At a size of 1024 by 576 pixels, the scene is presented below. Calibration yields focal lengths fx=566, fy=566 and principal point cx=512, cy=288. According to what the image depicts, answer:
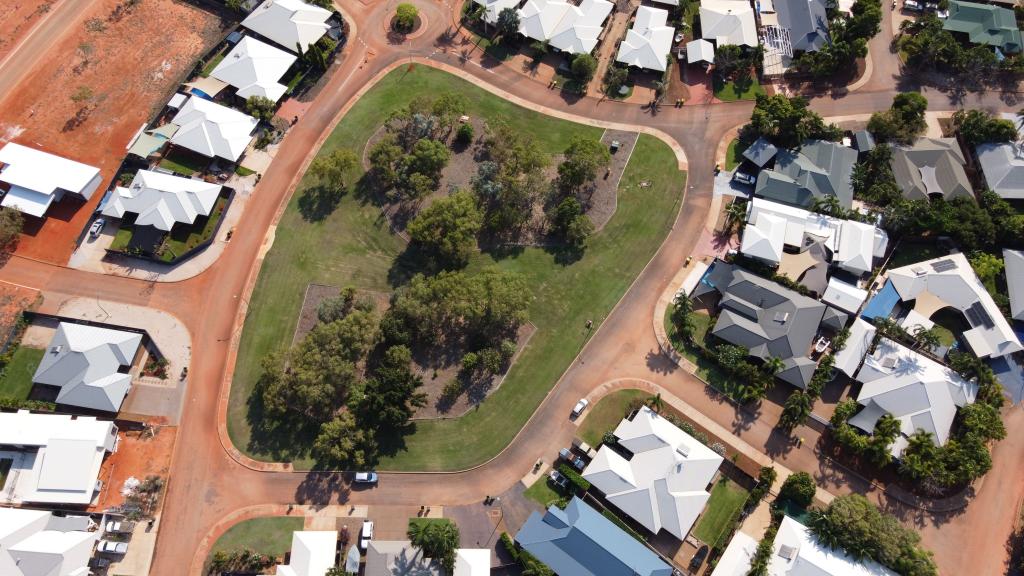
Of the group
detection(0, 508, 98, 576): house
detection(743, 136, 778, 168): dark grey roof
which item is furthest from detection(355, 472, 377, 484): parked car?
detection(743, 136, 778, 168): dark grey roof

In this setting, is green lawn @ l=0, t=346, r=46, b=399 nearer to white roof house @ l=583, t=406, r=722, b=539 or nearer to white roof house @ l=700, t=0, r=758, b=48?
white roof house @ l=583, t=406, r=722, b=539

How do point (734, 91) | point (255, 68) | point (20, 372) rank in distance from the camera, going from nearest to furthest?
1. point (20, 372)
2. point (255, 68)
3. point (734, 91)

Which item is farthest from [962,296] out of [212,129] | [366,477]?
[212,129]

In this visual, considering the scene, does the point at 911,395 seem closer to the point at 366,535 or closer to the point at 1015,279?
the point at 1015,279

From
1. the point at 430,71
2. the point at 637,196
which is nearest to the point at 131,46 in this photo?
the point at 430,71

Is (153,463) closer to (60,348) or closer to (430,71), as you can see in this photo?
(60,348)

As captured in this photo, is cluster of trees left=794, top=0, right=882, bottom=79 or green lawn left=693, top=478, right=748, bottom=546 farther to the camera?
cluster of trees left=794, top=0, right=882, bottom=79

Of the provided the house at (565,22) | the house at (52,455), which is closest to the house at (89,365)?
the house at (52,455)
